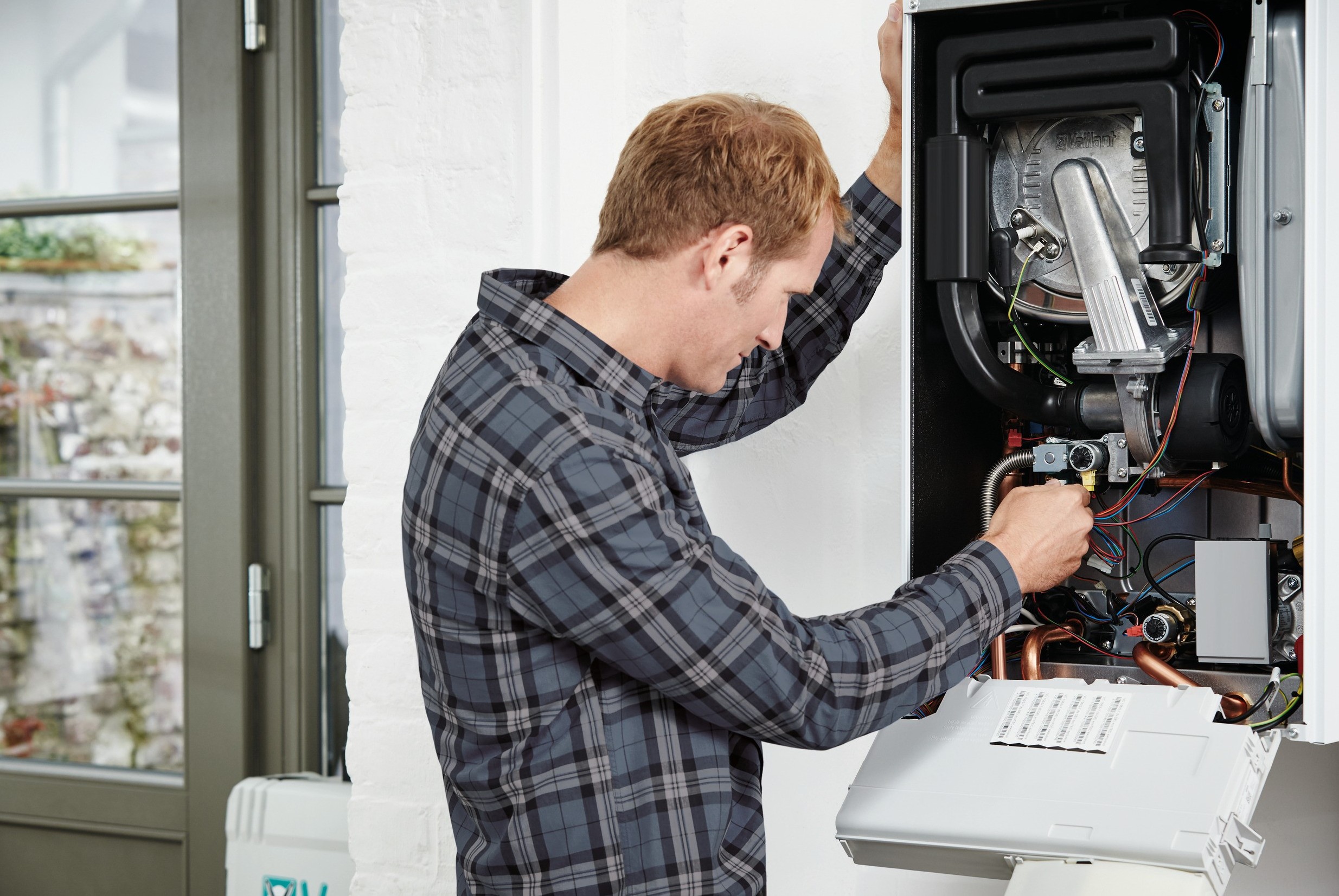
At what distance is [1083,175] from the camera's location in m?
1.19

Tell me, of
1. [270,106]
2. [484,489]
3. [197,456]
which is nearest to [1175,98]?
[484,489]

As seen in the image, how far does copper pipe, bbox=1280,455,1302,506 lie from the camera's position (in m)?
1.17

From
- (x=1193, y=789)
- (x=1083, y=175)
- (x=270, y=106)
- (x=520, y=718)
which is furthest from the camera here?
(x=270, y=106)

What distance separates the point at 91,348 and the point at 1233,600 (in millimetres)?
1974

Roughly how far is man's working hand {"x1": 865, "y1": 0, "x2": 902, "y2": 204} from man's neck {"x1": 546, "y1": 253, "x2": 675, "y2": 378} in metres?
0.32

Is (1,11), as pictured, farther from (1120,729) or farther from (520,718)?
(1120,729)

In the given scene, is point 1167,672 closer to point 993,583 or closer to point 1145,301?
point 993,583

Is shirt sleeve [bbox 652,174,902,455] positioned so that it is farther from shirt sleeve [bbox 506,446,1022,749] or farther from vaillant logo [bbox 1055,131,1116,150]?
shirt sleeve [bbox 506,446,1022,749]

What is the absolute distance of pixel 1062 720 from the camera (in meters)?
1.10

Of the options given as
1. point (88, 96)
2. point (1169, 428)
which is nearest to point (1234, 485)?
point (1169, 428)

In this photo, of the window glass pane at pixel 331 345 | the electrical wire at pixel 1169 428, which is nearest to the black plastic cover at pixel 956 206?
the electrical wire at pixel 1169 428

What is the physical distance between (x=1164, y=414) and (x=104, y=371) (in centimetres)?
186

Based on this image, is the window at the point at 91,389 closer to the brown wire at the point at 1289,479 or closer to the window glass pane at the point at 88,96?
the window glass pane at the point at 88,96

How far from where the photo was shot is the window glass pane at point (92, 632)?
2.21m
